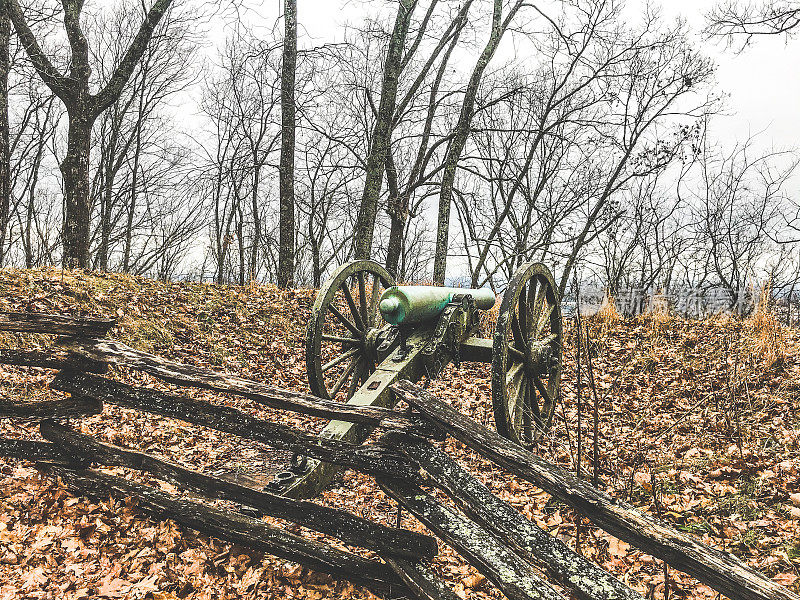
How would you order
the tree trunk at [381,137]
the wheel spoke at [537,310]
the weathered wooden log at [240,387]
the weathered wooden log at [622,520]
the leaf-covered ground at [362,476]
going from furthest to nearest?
1. the tree trunk at [381,137]
2. the wheel spoke at [537,310]
3. the leaf-covered ground at [362,476]
4. the weathered wooden log at [240,387]
5. the weathered wooden log at [622,520]

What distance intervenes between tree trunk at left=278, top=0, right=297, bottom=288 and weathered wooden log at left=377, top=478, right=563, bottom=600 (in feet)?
27.4

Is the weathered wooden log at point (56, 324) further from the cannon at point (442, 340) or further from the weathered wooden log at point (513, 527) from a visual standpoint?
the weathered wooden log at point (513, 527)

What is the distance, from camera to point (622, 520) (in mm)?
2156

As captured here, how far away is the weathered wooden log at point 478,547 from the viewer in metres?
2.37

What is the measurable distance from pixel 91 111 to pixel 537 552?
9.25 m

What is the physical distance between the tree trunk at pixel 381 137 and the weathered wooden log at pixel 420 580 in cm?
697

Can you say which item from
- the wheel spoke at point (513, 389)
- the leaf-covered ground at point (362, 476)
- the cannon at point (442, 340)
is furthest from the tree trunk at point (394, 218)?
the wheel spoke at point (513, 389)

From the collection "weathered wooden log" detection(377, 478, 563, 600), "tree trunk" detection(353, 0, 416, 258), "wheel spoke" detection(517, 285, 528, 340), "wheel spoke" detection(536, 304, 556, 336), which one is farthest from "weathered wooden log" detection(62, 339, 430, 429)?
"tree trunk" detection(353, 0, 416, 258)

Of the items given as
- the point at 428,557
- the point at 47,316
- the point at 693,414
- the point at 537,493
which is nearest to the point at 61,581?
the point at 47,316

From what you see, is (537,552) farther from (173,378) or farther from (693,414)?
(693,414)

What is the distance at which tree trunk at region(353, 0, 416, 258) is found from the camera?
9.61 meters

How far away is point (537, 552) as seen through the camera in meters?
2.35

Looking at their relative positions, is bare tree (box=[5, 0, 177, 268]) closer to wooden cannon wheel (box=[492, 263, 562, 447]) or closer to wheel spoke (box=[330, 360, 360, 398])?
wheel spoke (box=[330, 360, 360, 398])

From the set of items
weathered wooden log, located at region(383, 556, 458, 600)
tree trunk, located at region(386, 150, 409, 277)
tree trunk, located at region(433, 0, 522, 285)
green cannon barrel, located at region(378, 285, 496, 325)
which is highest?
tree trunk, located at region(433, 0, 522, 285)
